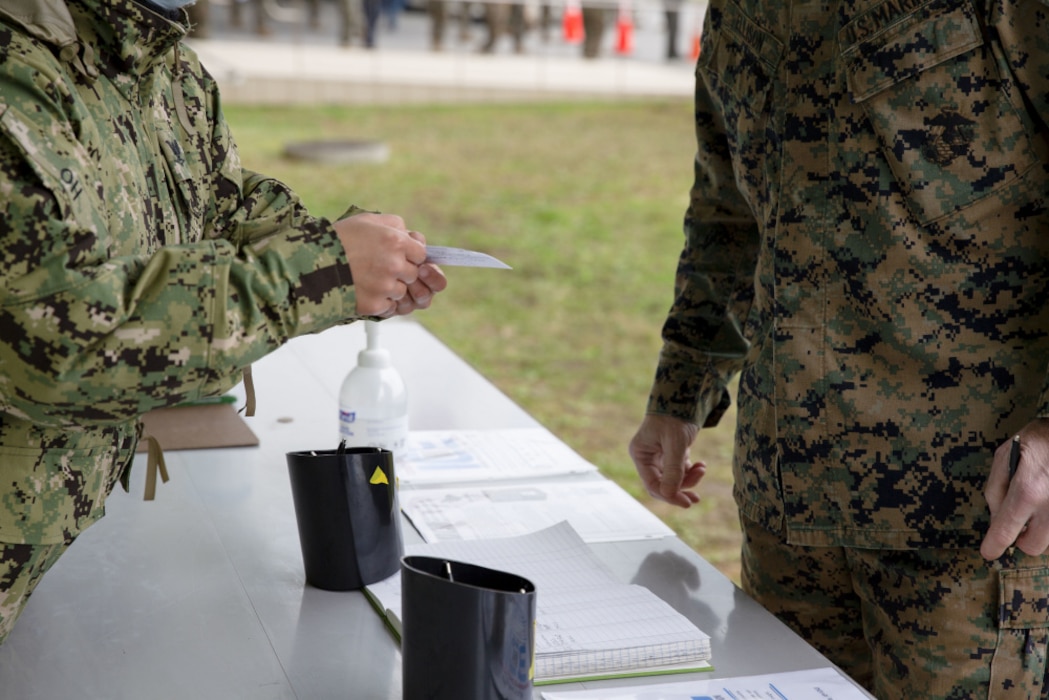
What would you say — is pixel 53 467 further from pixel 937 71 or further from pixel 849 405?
pixel 937 71

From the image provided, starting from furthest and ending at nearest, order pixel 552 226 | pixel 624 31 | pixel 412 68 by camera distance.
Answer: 1. pixel 624 31
2. pixel 412 68
3. pixel 552 226

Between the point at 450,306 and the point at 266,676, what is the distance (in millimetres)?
4676

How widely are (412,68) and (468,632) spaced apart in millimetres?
11725

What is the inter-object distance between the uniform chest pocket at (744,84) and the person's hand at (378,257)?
1.87 ft

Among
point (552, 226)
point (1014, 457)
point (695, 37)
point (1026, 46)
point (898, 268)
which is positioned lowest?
point (552, 226)

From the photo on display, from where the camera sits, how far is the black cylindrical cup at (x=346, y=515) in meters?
1.33

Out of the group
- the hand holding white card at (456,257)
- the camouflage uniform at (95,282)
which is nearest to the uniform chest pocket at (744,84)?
the hand holding white card at (456,257)

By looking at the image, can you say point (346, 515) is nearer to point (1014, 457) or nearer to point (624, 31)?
point (1014, 457)

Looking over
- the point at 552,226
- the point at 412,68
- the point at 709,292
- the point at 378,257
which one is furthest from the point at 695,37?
the point at 378,257

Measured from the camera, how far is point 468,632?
40.5 inches

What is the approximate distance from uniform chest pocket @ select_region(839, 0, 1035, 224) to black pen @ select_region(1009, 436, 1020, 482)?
0.27m

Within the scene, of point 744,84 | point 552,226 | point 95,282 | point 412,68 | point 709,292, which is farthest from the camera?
point 412,68

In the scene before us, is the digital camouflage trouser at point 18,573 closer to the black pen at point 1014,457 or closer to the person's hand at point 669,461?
the person's hand at point 669,461

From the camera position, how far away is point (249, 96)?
424 inches
